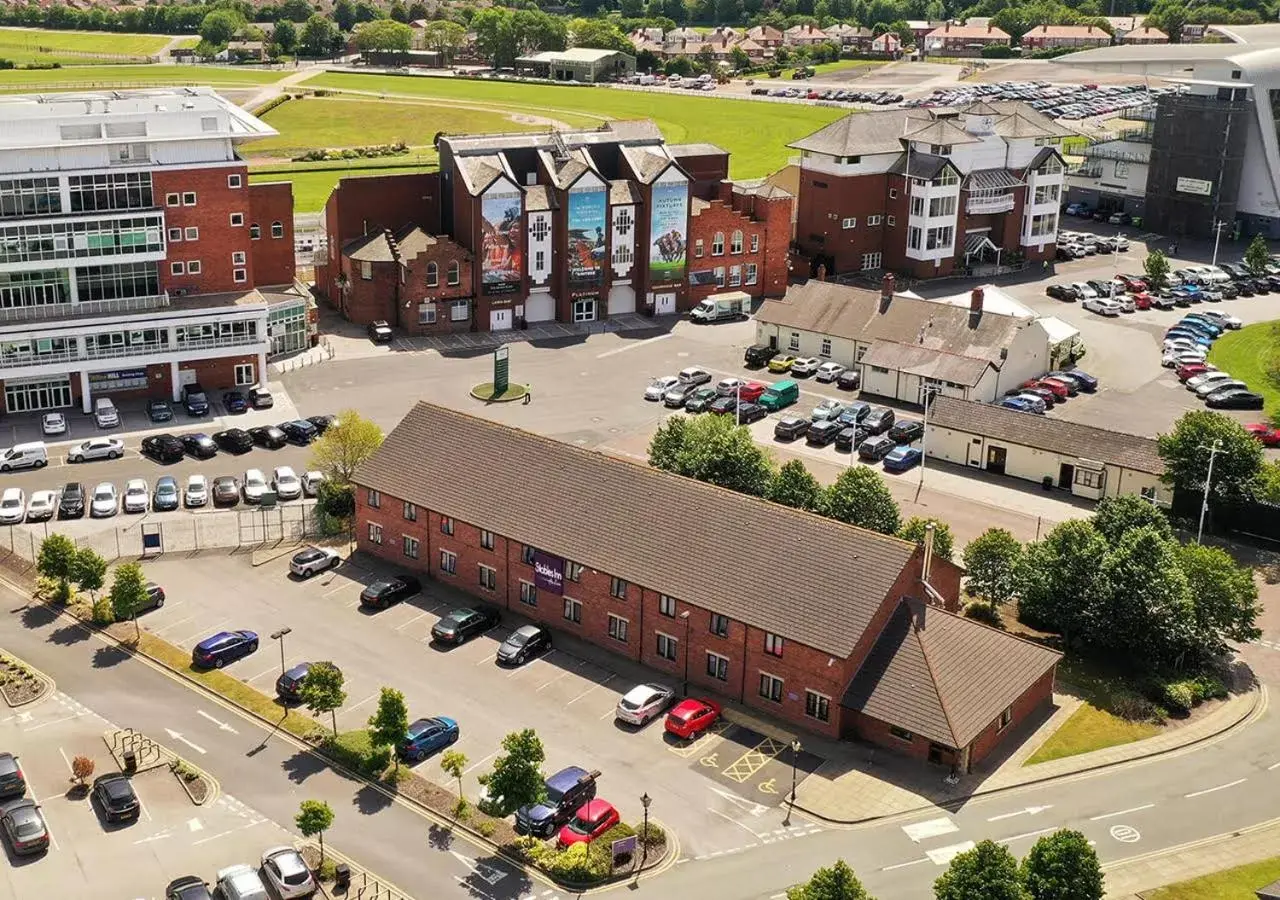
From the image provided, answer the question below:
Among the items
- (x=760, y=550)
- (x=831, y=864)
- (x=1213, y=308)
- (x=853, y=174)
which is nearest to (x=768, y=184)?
(x=853, y=174)

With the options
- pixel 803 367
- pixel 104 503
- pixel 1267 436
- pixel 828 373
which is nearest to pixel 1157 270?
pixel 1267 436

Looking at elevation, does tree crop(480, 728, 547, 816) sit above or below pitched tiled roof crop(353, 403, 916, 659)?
below

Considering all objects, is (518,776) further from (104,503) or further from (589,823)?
(104,503)

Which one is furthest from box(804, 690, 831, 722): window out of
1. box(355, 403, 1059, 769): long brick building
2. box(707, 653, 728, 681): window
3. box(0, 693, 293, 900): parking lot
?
box(0, 693, 293, 900): parking lot

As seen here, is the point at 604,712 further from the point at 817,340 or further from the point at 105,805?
the point at 817,340

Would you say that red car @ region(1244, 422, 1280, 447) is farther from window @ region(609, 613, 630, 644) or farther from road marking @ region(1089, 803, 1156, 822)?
window @ region(609, 613, 630, 644)
